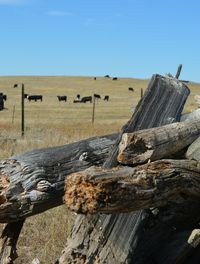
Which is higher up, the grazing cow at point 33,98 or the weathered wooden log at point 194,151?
the weathered wooden log at point 194,151

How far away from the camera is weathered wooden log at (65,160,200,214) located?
305 centimetres

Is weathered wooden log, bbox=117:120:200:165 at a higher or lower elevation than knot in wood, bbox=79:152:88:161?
higher

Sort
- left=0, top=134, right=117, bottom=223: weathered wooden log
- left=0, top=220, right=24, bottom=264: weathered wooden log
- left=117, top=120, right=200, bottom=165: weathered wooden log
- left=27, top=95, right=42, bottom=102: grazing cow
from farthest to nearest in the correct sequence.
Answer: left=27, top=95, right=42, bottom=102: grazing cow
left=0, top=220, right=24, bottom=264: weathered wooden log
left=0, top=134, right=117, bottom=223: weathered wooden log
left=117, top=120, right=200, bottom=165: weathered wooden log

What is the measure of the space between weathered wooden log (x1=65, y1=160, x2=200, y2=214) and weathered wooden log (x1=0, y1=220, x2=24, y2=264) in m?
1.13

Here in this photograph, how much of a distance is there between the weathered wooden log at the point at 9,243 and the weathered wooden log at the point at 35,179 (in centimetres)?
29

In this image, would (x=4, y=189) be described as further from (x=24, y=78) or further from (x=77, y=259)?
(x=24, y=78)

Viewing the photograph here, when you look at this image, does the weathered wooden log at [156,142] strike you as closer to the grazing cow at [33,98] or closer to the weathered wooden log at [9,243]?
the weathered wooden log at [9,243]

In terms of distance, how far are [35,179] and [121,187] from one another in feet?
3.31

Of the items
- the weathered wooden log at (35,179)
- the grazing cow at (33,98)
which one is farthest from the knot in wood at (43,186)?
the grazing cow at (33,98)

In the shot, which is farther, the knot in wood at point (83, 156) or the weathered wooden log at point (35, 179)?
the knot in wood at point (83, 156)

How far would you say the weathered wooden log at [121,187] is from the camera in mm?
3047

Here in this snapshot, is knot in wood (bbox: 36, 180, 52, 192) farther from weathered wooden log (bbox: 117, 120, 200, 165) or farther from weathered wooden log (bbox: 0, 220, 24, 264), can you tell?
weathered wooden log (bbox: 117, 120, 200, 165)

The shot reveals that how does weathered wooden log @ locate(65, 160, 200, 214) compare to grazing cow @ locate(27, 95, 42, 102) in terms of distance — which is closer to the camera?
weathered wooden log @ locate(65, 160, 200, 214)

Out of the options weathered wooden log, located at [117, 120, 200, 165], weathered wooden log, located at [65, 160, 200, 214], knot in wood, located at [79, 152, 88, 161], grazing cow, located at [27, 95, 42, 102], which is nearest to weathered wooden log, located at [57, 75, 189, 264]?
weathered wooden log, located at [117, 120, 200, 165]
